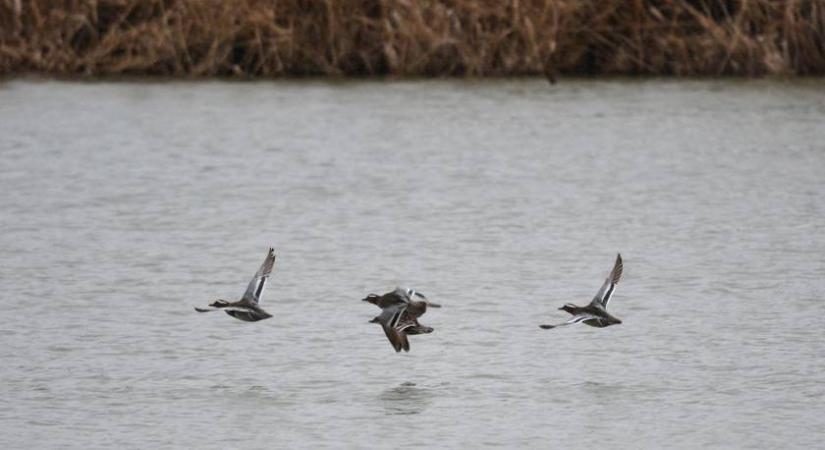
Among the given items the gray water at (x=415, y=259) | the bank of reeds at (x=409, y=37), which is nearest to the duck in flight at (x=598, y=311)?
the gray water at (x=415, y=259)

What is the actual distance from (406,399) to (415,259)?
9.46 feet

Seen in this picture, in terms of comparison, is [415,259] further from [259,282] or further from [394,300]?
[394,300]

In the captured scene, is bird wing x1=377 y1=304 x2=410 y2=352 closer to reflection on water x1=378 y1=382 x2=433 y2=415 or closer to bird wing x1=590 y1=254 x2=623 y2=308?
reflection on water x1=378 y1=382 x2=433 y2=415

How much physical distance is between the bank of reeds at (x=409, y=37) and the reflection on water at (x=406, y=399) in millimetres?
9519

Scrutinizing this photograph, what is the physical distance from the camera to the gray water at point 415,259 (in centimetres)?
636

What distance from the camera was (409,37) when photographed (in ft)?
53.5

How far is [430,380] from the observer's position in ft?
22.5

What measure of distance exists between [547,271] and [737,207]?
7.71ft

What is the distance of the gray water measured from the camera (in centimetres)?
636

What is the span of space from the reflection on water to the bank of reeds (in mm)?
9519

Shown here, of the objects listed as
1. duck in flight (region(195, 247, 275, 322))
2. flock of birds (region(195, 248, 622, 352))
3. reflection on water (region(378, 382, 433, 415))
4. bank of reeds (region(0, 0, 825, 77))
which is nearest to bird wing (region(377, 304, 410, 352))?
flock of birds (region(195, 248, 622, 352))

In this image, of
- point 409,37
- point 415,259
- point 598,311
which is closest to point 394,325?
point 598,311

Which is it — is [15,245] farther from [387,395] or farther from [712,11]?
[712,11]

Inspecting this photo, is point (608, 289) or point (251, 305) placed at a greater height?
point (608, 289)
